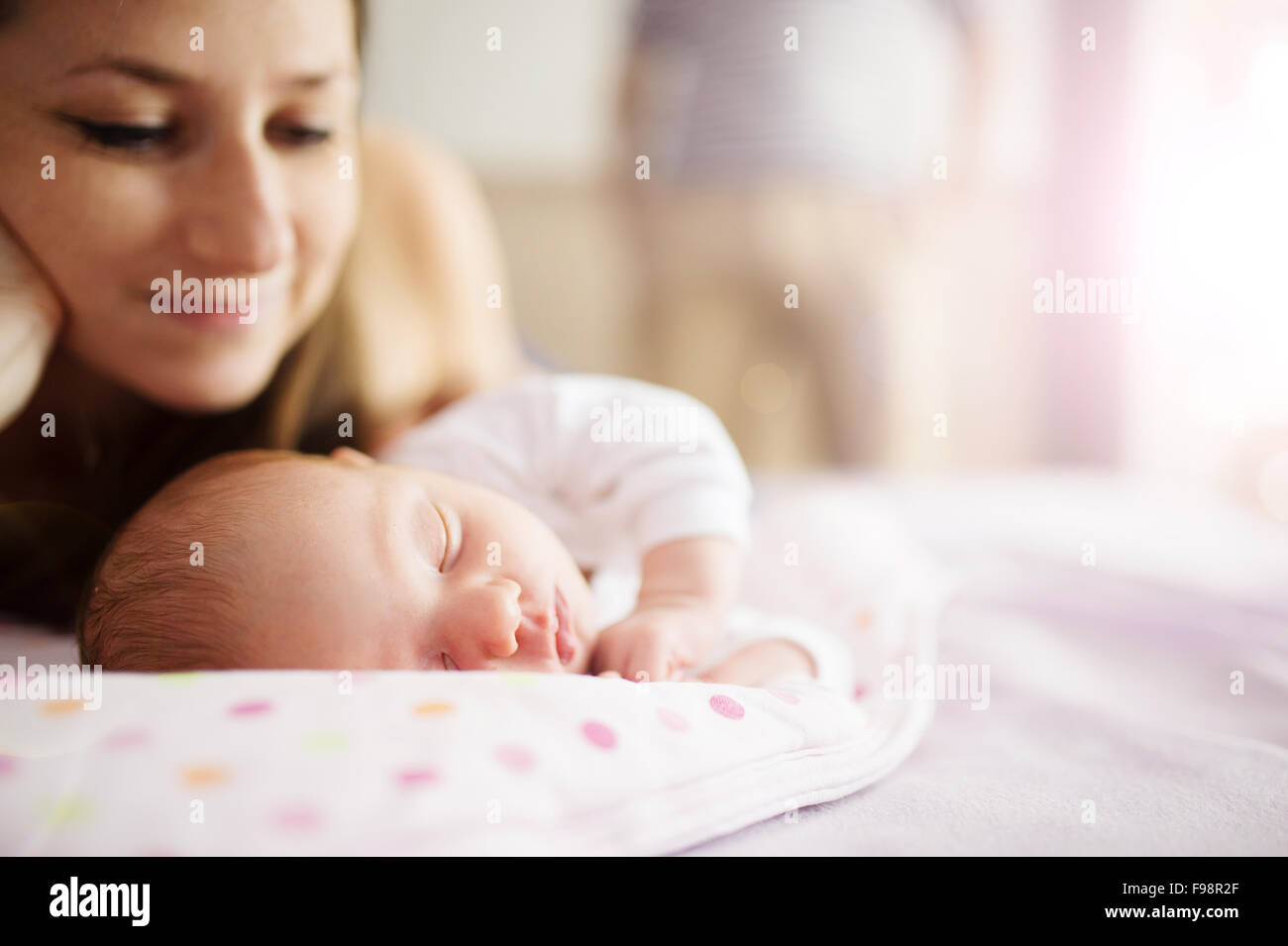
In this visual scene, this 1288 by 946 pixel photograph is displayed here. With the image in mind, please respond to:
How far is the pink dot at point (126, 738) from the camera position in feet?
1.81

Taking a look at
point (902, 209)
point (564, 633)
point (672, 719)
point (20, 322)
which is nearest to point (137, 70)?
point (20, 322)

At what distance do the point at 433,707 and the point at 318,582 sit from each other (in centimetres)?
14

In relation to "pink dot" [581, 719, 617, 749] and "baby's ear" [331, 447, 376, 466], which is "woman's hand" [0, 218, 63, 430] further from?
"pink dot" [581, 719, 617, 749]

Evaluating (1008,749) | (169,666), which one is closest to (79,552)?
(169,666)

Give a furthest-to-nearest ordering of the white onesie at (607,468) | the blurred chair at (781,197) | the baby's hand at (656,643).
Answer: the blurred chair at (781,197) → the white onesie at (607,468) → the baby's hand at (656,643)

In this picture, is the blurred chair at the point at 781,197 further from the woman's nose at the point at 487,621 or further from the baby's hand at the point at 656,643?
the woman's nose at the point at 487,621

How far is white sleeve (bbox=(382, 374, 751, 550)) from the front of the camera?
917mm

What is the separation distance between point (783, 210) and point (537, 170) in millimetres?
947

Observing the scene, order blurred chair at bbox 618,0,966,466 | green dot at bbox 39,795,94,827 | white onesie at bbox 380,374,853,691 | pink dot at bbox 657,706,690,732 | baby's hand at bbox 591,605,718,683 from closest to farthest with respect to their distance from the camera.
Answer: green dot at bbox 39,795,94,827, pink dot at bbox 657,706,690,732, baby's hand at bbox 591,605,718,683, white onesie at bbox 380,374,853,691, blurred chair at bbox 618,0,966,466

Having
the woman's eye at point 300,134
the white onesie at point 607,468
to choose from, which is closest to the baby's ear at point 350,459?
the white onesie at point 607,468

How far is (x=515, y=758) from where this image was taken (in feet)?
1.93

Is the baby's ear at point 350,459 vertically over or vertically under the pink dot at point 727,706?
over

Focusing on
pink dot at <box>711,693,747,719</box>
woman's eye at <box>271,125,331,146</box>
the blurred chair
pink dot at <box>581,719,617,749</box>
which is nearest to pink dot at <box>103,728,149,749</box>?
pink dot at <box>581,719,617,749</box>

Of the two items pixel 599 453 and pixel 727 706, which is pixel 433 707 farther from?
pixel 599 453
